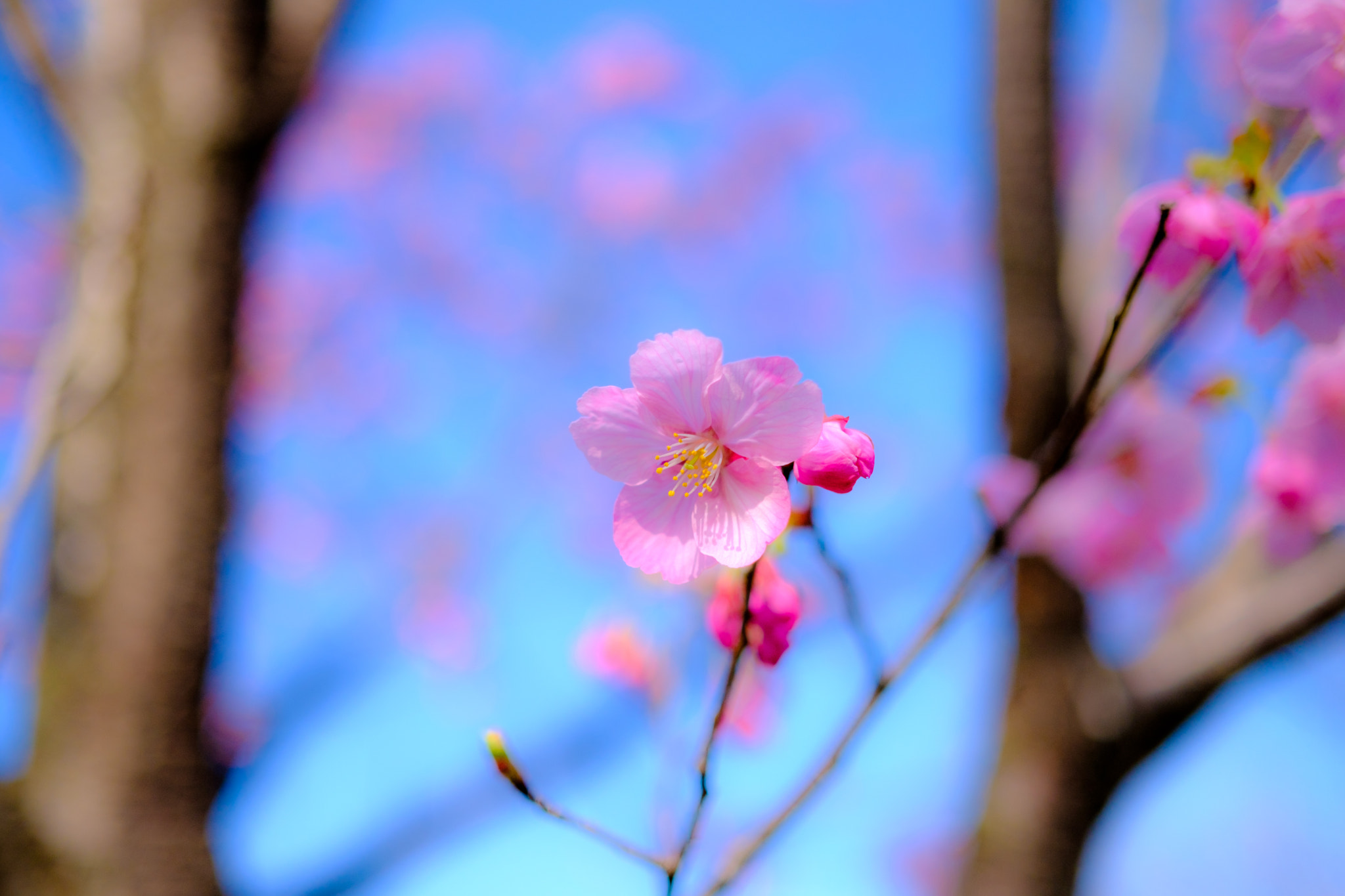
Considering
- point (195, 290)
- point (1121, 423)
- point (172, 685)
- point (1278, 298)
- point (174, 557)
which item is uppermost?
point (1278, 298)

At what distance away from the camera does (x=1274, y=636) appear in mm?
1633

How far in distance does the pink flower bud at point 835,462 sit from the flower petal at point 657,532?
10cm

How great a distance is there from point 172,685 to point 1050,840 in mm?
1899

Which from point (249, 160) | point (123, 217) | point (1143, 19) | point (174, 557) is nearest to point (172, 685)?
point (174, 557)

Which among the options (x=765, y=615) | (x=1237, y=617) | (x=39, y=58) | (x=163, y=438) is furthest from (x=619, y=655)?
(x=39, y=58)

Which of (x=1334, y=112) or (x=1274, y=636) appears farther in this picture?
(x=1274, y=636)

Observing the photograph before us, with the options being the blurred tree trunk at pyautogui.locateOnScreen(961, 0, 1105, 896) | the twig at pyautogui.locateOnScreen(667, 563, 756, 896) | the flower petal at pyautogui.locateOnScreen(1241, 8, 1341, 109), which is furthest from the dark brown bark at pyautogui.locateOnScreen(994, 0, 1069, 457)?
the twig at pyautogui.locateOnScreen(667, 563, 756, 896)

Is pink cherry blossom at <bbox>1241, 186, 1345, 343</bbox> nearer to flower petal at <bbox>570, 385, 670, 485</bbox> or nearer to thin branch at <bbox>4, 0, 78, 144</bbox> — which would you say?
flower petal at <bbox>570, 385, 670, 485</bbox>

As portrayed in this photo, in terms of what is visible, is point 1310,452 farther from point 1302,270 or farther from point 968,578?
point 968,578

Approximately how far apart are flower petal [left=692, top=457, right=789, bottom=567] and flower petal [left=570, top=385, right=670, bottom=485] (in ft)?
0.18

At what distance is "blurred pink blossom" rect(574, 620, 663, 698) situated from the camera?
136cm

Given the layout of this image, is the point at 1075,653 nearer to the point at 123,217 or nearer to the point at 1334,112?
the point at 1334,112

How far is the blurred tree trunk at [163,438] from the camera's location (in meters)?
1.55

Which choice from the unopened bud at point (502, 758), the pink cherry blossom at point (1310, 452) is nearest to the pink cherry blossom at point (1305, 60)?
the pink cherry blossom at point (1310, 452)
